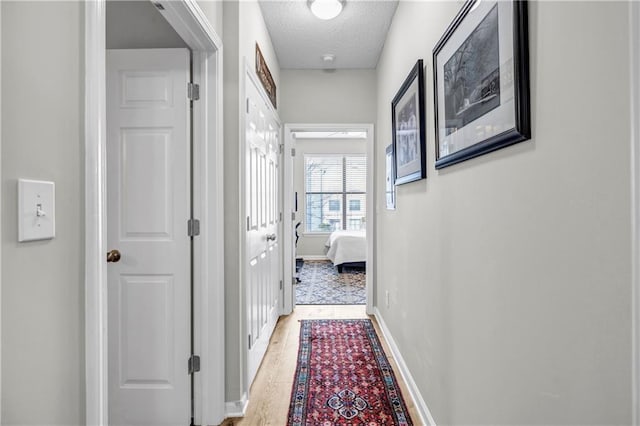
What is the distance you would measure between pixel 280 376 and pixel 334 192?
5868 millimetres

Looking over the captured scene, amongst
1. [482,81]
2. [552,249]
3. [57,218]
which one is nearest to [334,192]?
[482,81]

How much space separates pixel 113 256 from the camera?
1938 millimetres

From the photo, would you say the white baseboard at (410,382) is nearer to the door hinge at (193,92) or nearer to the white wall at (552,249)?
the white wall at (552,249)

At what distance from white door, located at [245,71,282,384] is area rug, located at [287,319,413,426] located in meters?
0.35

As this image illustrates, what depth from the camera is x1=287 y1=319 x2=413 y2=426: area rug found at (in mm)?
2100

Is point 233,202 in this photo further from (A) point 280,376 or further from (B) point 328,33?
(B) point 328,33

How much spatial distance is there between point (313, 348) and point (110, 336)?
5.28 feet

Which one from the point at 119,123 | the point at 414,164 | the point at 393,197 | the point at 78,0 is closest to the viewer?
the point at 78,0

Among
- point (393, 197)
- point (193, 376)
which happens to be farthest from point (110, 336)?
point (393, 197)

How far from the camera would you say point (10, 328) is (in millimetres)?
690

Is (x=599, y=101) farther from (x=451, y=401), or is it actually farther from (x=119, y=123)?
(x=119, y=123)

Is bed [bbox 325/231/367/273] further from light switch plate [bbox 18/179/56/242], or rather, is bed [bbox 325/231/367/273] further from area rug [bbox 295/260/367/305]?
light switch plate [bbox 18/179/56/242]

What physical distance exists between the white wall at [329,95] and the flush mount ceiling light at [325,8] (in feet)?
4.24

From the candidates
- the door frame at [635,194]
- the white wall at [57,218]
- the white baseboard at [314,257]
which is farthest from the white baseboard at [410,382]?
the white baseboard at [314,257]
